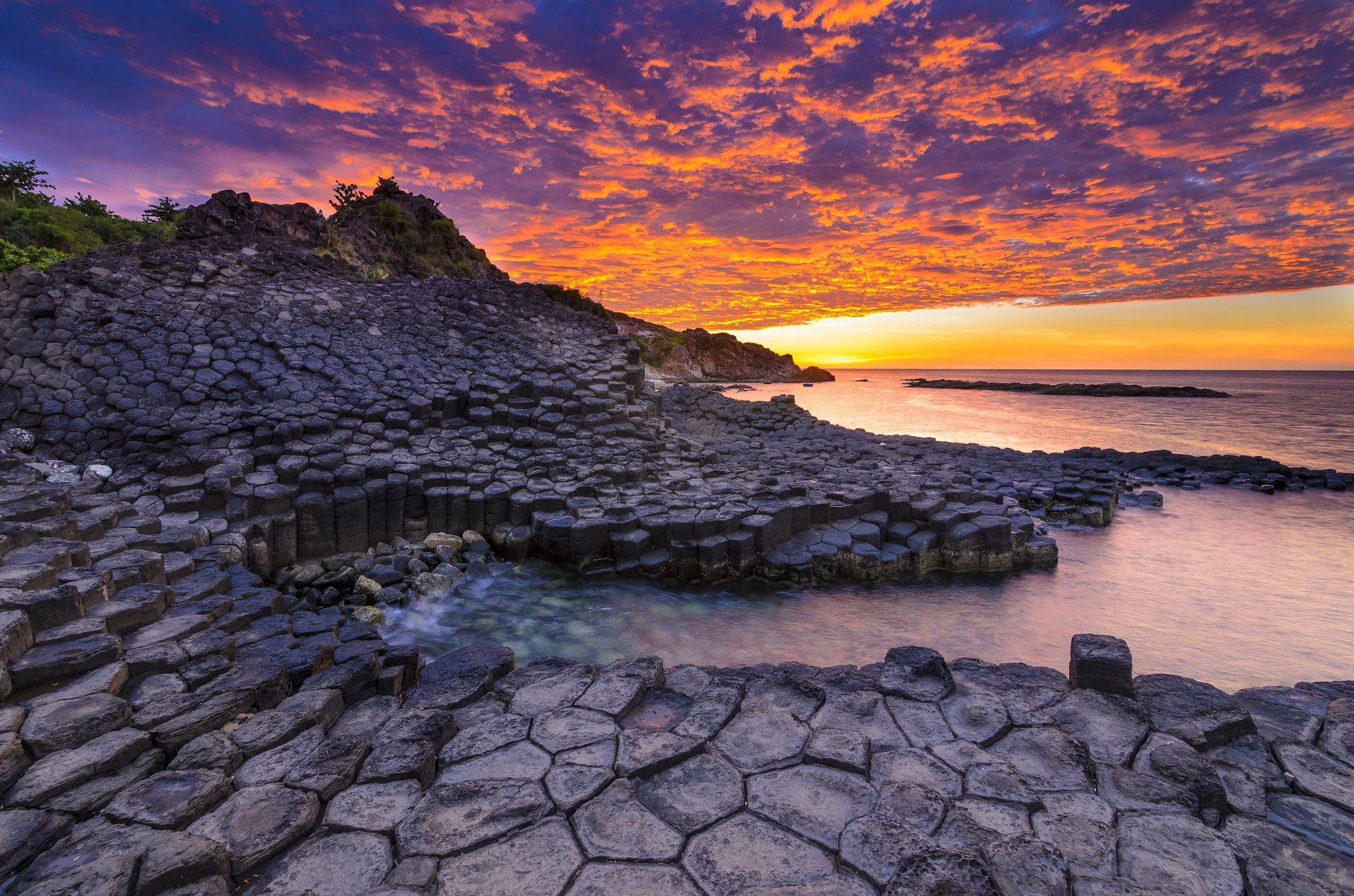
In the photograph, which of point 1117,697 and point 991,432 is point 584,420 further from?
point 991,432

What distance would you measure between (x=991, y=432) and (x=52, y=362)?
31.4 meters

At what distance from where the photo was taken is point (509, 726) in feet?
11.1

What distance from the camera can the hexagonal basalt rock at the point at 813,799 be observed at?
2.59m

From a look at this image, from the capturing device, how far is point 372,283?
15344 mm

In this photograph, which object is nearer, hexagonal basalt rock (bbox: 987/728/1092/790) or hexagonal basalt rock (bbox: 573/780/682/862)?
hexagonal basalt rock (bbox: 573/780/682/862)

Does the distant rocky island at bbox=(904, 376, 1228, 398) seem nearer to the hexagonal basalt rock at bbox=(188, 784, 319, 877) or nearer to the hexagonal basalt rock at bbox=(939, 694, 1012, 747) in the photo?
the hexagonal basalt rock at bbox=(939, 694, 1012, 747)

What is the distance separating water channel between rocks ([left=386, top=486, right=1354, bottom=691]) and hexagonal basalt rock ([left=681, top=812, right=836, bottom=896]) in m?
3.29

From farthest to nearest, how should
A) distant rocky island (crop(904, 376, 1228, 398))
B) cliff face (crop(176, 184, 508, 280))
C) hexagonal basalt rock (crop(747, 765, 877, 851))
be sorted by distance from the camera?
1. distant rocky island (crop(904, 376, 1228, 398))
2. cliff face (crop(176, 184, 508, 280))
3. hexagonal basalt rock (crop(747, 765, 877, 851))

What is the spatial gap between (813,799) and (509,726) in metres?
1.85

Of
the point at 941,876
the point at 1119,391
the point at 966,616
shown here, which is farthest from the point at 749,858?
the point at 1119,391

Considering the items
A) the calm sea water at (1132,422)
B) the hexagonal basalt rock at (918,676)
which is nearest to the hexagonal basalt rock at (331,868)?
the hexagonal basalt rock at (918,676)

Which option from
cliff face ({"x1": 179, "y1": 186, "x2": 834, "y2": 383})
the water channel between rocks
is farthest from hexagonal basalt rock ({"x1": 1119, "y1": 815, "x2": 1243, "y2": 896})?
cliff face ({"x1": 179, "y1": 186, "x2": 834, "y2": 383})

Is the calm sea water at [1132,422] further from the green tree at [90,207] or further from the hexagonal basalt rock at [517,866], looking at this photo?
the green tree at [90,207]

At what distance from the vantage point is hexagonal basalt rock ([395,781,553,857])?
2.47m
